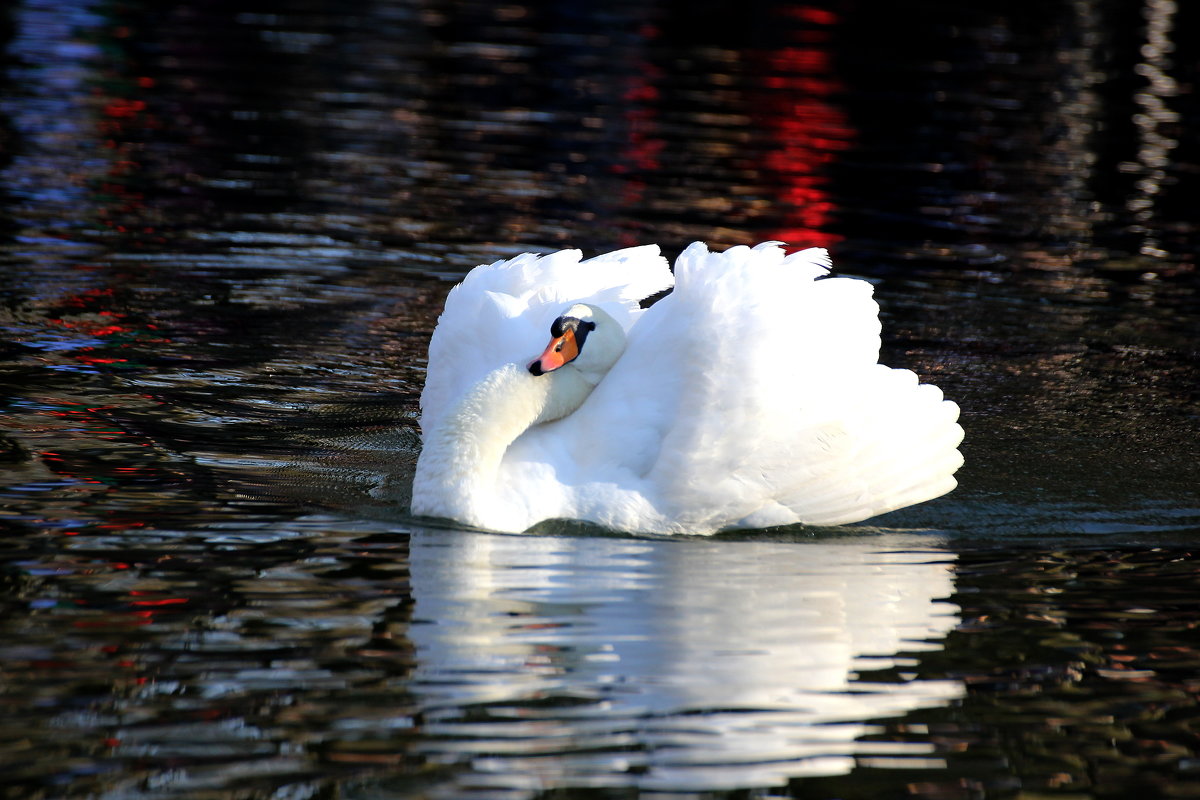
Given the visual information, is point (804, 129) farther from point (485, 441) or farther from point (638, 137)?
point (485, 441)

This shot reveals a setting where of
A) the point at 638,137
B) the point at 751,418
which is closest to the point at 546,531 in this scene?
the point at 751,418

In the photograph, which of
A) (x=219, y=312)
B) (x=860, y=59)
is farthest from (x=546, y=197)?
(x=860, y=59)

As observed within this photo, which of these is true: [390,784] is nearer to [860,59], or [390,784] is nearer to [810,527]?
[810,527]

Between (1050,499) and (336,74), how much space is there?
14973mm

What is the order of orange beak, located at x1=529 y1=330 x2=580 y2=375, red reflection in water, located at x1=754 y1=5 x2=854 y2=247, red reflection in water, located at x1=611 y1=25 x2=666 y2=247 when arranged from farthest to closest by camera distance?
red reflection in water, located at x1=611 y1=25 x2=666 y2=247, red reflection in water, located at x1=754 y1=5 x2=854 y2=247, orange beak, located at x1=529 y1=330 x2=580 y2=375

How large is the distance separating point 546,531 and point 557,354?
74cm

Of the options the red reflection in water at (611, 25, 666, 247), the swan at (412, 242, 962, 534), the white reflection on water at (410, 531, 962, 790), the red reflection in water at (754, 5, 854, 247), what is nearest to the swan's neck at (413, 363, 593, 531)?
the swan at (412, 242, 962, 534)

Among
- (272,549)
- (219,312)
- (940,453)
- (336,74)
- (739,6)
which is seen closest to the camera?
(272,549)

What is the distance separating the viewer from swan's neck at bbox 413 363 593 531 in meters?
7.14

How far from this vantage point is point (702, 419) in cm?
707

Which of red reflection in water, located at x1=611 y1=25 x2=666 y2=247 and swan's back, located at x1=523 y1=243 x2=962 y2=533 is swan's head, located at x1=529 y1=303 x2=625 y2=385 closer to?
swan's back, located at x1=523 y1=243 x2=962 y2=533

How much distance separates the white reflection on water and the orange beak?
72 cm

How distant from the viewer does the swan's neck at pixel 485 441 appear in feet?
23.4

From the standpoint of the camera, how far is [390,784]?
479cm
